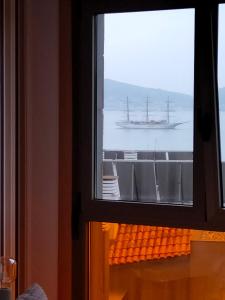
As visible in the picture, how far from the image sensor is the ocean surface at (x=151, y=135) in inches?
103

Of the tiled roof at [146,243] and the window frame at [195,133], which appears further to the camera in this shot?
the tiled roof at [146,243]

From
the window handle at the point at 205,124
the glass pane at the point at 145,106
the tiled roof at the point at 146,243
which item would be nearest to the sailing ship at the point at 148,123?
the glass pane at the point at 145,106

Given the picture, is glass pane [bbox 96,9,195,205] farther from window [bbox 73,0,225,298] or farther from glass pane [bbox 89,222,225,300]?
glass pane [bbox 89,222,225,300]

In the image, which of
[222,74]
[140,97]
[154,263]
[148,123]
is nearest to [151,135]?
[148,123]

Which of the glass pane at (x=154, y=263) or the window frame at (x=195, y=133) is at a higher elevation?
the window frame at (x=195, y=133)

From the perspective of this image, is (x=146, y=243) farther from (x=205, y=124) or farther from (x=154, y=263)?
(x=205, y=124)

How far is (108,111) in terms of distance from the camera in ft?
9.16

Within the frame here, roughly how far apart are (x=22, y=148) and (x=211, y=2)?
1.17 meters

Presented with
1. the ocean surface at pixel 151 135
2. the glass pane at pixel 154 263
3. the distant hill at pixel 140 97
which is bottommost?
the glass pane at pixel 154 263

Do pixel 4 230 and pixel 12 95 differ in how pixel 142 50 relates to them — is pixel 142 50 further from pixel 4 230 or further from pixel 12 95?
pixel 4 230

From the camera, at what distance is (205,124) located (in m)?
2.55

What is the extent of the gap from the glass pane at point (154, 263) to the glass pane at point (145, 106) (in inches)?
7.5

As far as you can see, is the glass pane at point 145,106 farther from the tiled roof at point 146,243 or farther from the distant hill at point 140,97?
the tiled roof at point 146,243

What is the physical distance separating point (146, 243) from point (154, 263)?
4.5 inches
